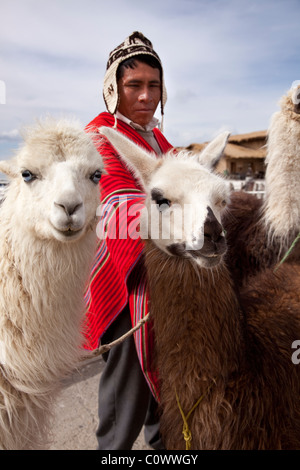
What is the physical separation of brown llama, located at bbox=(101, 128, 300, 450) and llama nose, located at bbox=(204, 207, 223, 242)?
0.02 metres

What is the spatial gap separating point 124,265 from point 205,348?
0.49m

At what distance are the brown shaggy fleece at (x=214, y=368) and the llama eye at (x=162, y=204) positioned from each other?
6.1 inches

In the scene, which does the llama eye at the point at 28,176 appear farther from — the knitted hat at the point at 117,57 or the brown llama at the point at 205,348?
the knitted hat at the point at 117,57

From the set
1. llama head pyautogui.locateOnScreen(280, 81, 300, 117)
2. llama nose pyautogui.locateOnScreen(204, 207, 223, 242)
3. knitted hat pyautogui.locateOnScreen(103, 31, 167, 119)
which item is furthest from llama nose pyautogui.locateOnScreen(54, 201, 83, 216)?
llama head pyautogui.locateOnScreen(280, 81, 300, 117)

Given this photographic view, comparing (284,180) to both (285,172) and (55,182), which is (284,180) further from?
(55,182)

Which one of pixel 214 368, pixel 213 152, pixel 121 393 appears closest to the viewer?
pixel 214 368

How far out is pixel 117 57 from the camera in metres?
1.88

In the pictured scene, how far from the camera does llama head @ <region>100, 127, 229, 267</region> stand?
1173 mm

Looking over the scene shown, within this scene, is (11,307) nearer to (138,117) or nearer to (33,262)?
(33,262)

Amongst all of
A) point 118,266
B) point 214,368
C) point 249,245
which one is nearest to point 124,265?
point 118,266

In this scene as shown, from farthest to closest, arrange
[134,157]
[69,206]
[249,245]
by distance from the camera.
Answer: [249,245]
[134,157]
[69,206]

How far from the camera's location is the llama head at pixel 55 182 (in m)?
1.06

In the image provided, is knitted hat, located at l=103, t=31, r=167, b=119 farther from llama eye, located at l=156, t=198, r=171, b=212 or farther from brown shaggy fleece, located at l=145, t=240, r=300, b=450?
brown shaggy fleece, located at l=145, t=240, r=300, b=450

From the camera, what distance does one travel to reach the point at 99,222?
4.40 ft
